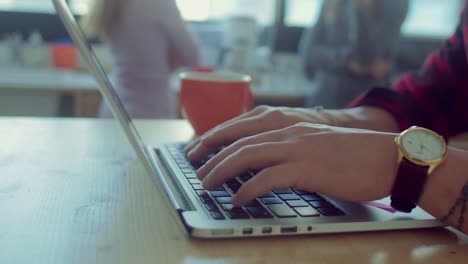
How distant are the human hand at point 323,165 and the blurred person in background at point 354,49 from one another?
1667 mm

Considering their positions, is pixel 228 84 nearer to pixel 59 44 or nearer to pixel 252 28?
pixel 252 28

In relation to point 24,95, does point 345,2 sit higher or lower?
higher

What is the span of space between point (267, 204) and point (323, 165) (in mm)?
65

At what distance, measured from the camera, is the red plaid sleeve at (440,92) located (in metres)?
0.89

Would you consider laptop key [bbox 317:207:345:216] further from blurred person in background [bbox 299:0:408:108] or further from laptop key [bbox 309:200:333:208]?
blurred person in background [bbox 299:0:408:108]

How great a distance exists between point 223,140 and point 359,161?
0.17 meters

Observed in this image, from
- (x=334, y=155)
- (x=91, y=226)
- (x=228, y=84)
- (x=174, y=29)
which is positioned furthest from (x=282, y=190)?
(x=174, y=29)

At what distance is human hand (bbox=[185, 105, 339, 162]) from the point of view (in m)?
0.65

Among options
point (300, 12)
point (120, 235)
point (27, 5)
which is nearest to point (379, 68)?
point (300, 12)

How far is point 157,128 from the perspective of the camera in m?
0.97

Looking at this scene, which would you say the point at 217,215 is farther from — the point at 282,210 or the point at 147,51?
the point at 147,51

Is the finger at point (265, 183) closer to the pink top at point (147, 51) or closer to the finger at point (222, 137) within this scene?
the finger at point (222, 137)

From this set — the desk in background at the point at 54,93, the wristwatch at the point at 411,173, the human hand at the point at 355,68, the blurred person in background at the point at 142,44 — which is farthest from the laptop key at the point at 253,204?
the human hand at the point at 355,68

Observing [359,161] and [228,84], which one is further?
[228,84]
